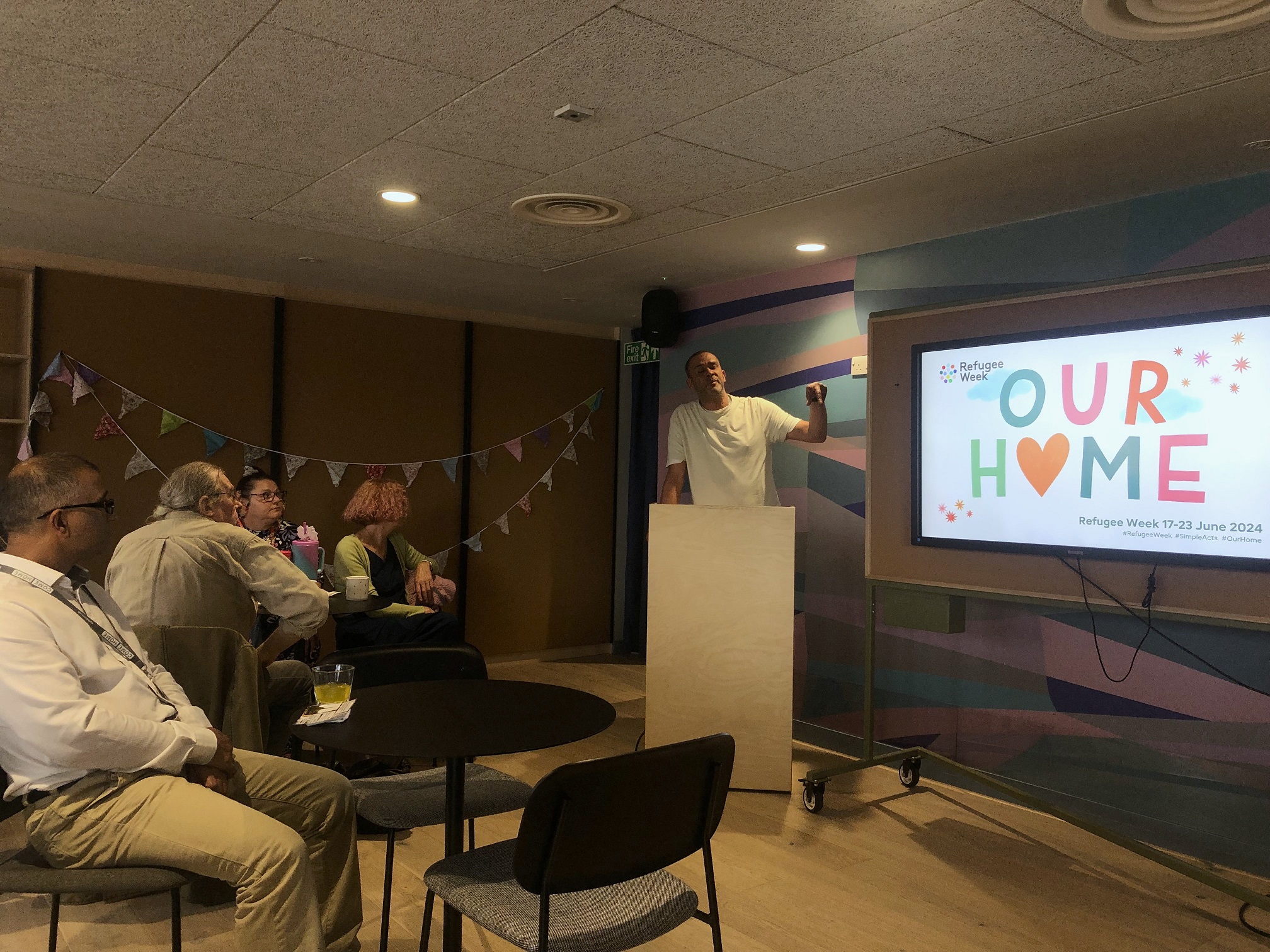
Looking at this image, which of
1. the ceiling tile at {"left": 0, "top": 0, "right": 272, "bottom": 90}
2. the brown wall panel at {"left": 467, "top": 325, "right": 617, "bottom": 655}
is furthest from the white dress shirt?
the brown wall panel at {"left": 467, "top": 325, "right": 617, "bottom": 655}

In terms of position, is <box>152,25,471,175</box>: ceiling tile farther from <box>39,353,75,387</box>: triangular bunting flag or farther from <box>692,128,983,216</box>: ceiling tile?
<box>39,353,75,387</box>: triangular bunting flag

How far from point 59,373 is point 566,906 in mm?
4416

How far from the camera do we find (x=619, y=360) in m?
7.08

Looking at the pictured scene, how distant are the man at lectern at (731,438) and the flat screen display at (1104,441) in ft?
2.84

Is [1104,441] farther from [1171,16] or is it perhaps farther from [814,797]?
[814,797]

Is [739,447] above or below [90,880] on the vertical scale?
above

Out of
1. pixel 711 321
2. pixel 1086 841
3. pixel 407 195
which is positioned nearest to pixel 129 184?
pixel 407 195

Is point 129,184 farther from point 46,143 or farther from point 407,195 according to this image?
point 407,195

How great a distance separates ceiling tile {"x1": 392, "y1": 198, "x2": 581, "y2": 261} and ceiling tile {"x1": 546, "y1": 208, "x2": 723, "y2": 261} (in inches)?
4.6

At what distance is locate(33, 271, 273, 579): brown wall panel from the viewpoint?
16.3 feet

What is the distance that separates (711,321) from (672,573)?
1.92 meters

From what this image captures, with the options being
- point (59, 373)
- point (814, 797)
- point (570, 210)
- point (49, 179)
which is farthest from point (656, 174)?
point (59, 373)

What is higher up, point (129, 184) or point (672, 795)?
point (129, 184)

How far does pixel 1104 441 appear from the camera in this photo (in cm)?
316
